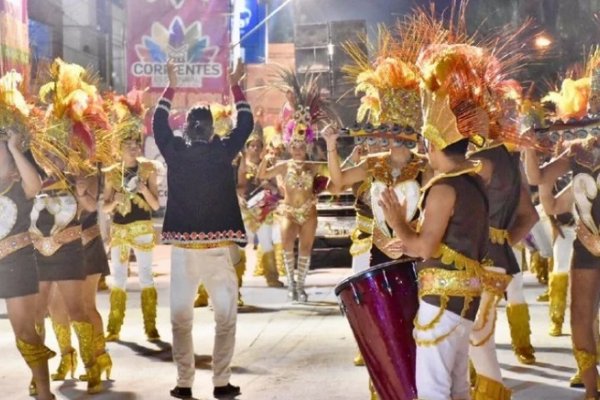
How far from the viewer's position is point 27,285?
24.9 ft

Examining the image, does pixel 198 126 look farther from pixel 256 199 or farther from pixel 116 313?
pixel 256 199

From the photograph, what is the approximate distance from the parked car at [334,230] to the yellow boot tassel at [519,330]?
26.5 feet

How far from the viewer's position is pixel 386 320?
611 centimetres

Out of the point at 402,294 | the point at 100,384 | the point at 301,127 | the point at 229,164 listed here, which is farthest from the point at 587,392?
the point at 301,127

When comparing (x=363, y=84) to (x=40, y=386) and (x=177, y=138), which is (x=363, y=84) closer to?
(x=177, y=138)

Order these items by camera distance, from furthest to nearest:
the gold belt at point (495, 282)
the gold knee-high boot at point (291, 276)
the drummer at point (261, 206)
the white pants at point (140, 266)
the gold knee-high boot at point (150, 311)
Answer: the drummer at point (261, 206) < the gold knee-high boot at point (291, 276) < the gold knee-high boot at point (150, 311) < the white pants at point (140, 266) < the gold belt at point (495, 282)

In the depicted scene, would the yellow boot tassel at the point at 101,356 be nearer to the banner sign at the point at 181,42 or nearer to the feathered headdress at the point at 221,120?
the feathered headdress at the point at 221,120

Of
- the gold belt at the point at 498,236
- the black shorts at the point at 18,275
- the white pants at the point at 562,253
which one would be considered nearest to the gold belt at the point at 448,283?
the gold belt at the point at 498,236

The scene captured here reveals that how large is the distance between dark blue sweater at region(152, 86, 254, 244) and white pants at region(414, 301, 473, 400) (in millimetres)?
2842

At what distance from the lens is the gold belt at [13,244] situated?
24.7 ft

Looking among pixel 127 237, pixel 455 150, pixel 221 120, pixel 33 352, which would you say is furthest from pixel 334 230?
pixel 455 150

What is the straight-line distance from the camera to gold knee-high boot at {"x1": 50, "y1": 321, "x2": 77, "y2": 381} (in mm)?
9125

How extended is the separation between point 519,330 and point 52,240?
4055mm

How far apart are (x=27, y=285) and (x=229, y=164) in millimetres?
1852
